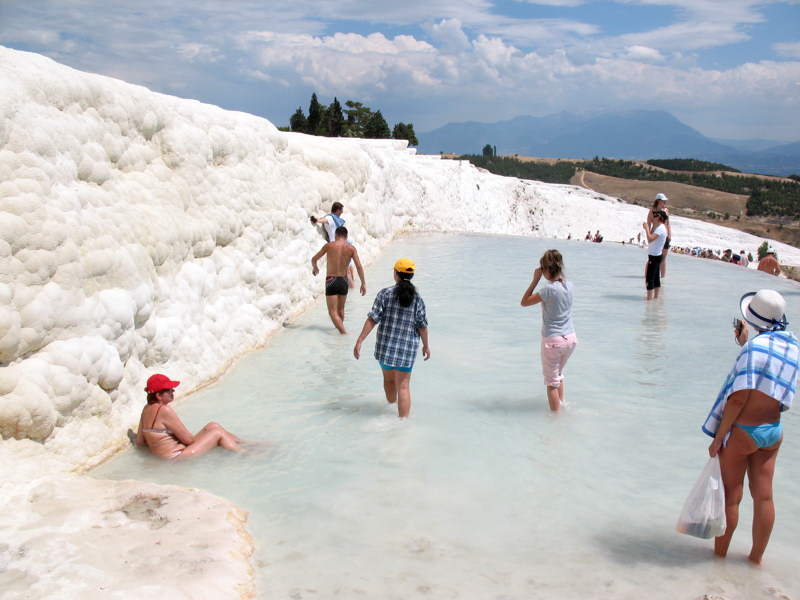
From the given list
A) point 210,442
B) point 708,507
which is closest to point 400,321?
point 210,442

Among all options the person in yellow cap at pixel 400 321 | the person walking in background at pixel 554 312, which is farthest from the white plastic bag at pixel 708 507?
the person in yellow cap at pixel 400 321

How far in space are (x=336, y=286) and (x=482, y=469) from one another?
4.13 meters

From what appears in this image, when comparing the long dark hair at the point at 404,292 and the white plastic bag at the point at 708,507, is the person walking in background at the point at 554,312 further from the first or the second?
the white plastic bag at the point at 708,507

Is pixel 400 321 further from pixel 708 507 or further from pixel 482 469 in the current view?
pixel 708 507

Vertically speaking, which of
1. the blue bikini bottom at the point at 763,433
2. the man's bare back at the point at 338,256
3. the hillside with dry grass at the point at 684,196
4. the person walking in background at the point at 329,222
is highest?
the hillside with dry grass at the point at 684,196

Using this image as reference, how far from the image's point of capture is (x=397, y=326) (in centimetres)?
538

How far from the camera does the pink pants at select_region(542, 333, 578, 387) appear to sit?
18.2ft

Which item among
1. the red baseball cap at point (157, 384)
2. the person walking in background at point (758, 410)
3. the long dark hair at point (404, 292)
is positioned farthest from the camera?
the long dark hair at point (404, 292)

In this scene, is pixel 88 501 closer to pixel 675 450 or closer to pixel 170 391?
pixel 170 391

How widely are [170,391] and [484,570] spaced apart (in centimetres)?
268

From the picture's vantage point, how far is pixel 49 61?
5520 millimetres

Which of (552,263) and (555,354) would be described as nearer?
(552,263)

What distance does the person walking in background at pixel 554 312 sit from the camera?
547 cm

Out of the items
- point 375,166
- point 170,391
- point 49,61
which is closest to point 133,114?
point 49,61
